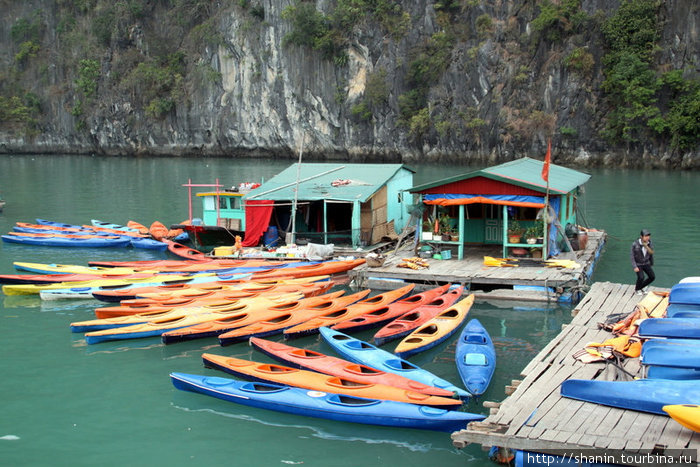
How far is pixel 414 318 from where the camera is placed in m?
15.6

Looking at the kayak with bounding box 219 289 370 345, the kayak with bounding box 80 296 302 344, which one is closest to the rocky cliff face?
the kayak with bounding box 219 289 370 345

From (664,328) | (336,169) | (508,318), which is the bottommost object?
(508,318)

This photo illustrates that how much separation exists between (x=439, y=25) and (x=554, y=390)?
61823 millimetres

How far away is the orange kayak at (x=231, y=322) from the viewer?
48.5ft

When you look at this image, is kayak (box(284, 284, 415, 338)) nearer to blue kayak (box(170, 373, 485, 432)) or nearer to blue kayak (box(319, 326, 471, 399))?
blue kayak (box(319, 326, 471, 399))

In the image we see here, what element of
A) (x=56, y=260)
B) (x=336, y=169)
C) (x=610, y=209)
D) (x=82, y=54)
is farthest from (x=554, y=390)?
(x=82, y=54)

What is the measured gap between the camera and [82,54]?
9256 cm

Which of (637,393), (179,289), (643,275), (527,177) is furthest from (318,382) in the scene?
(527,177)

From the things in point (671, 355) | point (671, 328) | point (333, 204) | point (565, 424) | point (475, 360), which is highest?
point (333, 204)

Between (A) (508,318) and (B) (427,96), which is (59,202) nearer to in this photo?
(A) (508,318)

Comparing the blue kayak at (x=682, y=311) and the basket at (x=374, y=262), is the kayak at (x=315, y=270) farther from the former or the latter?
the blue kayak at (x=682, y=311)

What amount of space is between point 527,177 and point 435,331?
8004 mm

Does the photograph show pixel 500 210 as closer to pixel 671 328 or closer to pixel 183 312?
pixel 183 312

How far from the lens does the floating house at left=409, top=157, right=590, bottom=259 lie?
19.3 metres
